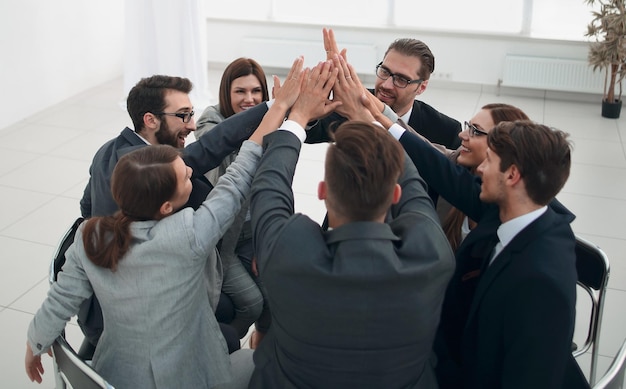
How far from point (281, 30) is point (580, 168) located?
12.1ft

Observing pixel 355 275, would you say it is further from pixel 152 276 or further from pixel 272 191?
pixel 152 276

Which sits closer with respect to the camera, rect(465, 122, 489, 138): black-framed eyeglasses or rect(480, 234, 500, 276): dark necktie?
rect(480, 234, 500, 276): dark necktie

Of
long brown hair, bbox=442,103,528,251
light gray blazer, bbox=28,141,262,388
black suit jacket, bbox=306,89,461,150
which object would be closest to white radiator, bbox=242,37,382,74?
black suit jacket, bbox=306,89,461,150

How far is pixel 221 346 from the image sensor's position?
1866 millimetres

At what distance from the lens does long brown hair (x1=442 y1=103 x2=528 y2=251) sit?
84.3 inches

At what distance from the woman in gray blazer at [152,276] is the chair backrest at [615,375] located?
942 mm

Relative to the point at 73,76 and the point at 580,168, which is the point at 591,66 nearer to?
the point at 580,168

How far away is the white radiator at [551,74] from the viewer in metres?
6.60

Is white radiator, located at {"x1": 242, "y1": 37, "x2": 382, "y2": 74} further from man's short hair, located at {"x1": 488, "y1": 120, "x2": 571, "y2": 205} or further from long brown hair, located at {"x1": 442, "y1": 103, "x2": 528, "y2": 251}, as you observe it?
man's short hair, located at {"x1": 488, "y1": 120, "x2": 571, "y2": 205}

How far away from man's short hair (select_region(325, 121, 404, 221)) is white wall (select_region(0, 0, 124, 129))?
16.1 ft

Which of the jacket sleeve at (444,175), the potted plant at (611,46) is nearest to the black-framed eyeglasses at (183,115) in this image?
the jacket sleeve at (444,175)

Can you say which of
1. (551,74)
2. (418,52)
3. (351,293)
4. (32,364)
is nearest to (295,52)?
(551,74)

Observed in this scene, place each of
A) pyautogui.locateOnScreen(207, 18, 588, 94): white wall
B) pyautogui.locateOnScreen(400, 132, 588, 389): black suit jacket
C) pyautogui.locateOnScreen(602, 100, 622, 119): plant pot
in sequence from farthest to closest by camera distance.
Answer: pyautogui.locateOnScreen(207, 18, 588, 94): white wall < pyautogui.locateOnScreen(602, 100, 622, 119): plant pot < pyautogui.locateOnScreen(400, 132, 588, 389): black suit jacket

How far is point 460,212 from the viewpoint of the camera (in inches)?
88.0
